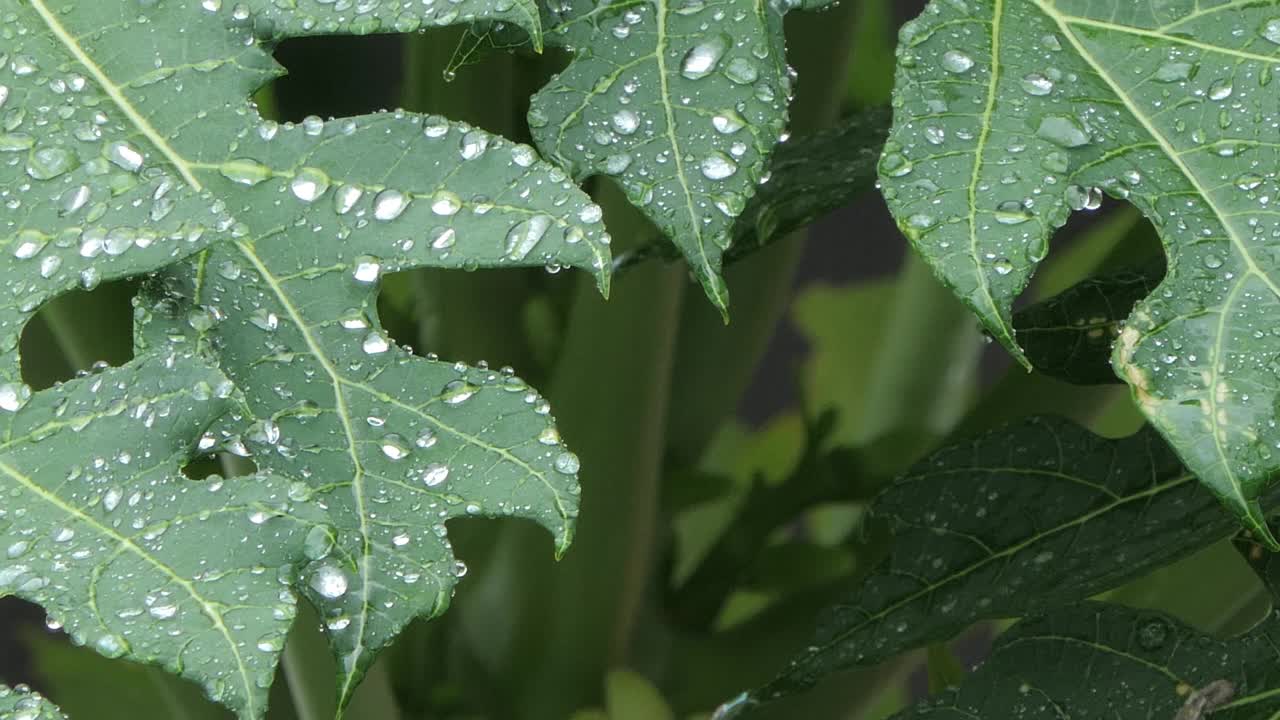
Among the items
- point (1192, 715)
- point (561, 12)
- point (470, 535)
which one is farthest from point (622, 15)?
point (470, 535)

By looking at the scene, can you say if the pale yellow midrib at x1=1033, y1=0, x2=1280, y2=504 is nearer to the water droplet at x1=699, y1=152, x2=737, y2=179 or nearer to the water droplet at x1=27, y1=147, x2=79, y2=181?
the water droplet at x1=699, y1=152, x2=737, y2=179

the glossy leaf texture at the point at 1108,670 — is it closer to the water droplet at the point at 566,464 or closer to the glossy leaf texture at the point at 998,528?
the glossy leaf texture at the point at 998,528

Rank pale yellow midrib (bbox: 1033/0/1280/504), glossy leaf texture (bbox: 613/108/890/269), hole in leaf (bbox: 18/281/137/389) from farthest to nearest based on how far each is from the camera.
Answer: hole in leaf (bbox: 18/281/137/389), glossy leaf texture (bbox: 613/108/890/269), pale yellow midrib (bbox: 1033/0/1280/504)

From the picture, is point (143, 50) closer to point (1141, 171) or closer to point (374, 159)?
point (374, 159)

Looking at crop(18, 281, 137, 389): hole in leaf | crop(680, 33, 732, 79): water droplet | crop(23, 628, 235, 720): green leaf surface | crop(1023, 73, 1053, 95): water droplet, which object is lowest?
crop(23, 628, 235, 720): green leaf surface

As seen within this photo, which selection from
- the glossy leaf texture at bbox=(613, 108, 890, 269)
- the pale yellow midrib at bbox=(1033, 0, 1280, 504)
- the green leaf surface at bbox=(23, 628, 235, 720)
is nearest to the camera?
the pale yellow midrib at bbox=(1033, 0, 1280, 504)

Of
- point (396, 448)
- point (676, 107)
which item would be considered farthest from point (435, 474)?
point (676, 107)

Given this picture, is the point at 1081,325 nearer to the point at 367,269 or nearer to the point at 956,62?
the point at 956,62

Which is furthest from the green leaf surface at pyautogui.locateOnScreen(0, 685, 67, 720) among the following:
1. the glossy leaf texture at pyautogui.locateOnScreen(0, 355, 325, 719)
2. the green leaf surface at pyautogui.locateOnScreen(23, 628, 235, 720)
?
the green leaf surface at pyautogui.locateOnScreen(23, 628, 235, 720)
